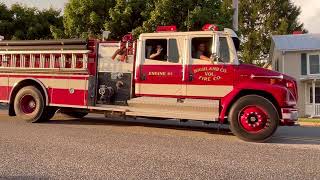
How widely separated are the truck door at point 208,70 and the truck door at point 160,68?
0.26 m

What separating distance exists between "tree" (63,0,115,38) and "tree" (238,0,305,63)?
1140 inches

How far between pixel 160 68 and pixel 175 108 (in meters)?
1.01

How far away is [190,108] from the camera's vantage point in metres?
10.4

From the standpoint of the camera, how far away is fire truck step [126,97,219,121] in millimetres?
10234

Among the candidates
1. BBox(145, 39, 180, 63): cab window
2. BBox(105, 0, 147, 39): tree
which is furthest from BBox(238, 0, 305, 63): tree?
BBox(145, 39, 180, 63): cab window

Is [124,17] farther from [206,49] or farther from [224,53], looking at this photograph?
[224,53]

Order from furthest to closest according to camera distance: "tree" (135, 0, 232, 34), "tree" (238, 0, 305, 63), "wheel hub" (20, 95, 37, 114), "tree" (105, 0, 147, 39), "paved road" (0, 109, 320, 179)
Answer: "tree" (238, 0, 305, 63)
"tree" (105, 0, 147, 39)
"tree" (135, 0, 232, 34)
"wheel hub" (20, 95, 37, 114)
"paved road" (0, 109, 320, 179)

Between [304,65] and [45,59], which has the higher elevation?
[304,65]

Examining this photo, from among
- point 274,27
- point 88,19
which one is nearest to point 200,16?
Result: point 88,19

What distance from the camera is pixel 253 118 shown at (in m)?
9.87

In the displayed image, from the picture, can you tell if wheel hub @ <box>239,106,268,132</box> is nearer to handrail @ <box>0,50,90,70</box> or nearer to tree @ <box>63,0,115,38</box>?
handrail @ <box>0,50,90,70</box>

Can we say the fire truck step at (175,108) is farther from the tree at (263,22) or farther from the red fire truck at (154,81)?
the tree at (263,22)

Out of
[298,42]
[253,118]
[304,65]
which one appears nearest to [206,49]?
[253,118]

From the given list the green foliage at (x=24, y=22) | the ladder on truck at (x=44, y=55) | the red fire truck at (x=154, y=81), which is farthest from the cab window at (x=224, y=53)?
the green foliage at (x=24, y=22)
